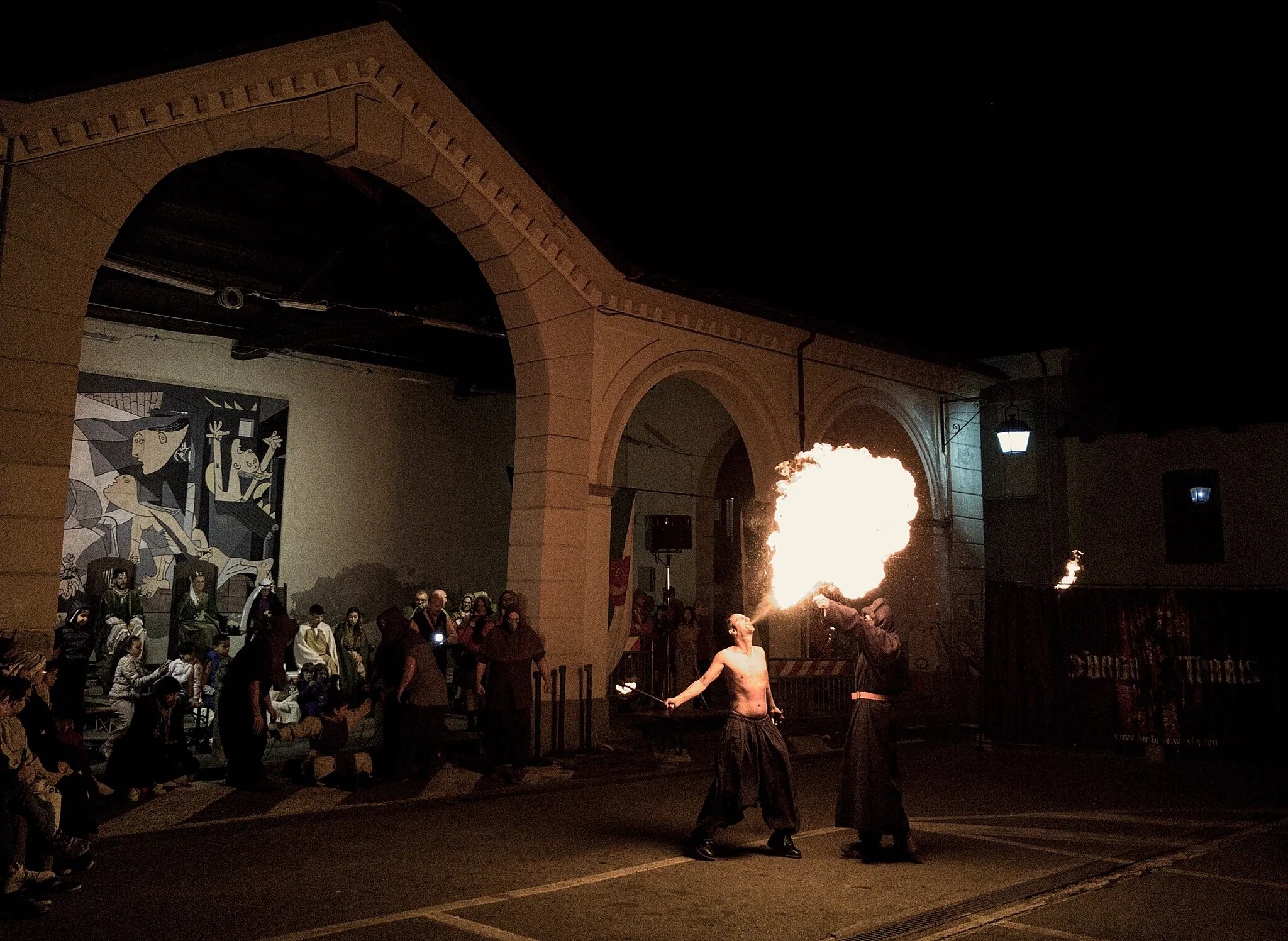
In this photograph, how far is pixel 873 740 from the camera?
8.45 metres

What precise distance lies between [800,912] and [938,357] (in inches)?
598

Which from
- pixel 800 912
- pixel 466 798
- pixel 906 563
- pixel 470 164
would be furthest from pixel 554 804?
pixel 906 563

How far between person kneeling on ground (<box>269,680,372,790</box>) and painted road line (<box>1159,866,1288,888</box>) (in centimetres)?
754

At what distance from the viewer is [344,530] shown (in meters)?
17.9

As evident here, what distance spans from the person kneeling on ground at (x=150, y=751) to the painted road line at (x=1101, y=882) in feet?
24.4

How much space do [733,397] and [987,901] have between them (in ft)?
35.4

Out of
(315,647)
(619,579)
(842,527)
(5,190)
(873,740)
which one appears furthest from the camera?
(315,647)

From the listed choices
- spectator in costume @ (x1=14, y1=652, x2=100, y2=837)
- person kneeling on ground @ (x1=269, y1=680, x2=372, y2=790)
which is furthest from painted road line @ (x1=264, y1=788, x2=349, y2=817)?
spectator in costume @ (x1=14, y1=652, x2=100, y2=837)

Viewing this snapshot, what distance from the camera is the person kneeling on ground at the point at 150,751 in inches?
387

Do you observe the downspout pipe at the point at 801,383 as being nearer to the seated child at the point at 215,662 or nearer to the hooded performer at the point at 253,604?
the hooded performer at the point at 253,604

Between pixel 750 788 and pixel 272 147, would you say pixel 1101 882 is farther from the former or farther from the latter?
pixel 272 147

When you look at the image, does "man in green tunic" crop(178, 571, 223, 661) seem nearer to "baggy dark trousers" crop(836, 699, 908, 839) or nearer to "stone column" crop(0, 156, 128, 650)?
"stone column" crop(0, 156, 128, 650)

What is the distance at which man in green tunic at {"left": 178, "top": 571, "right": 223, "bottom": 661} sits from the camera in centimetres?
1548

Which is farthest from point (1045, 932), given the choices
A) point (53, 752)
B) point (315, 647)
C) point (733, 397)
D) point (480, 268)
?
point (315, 647)
